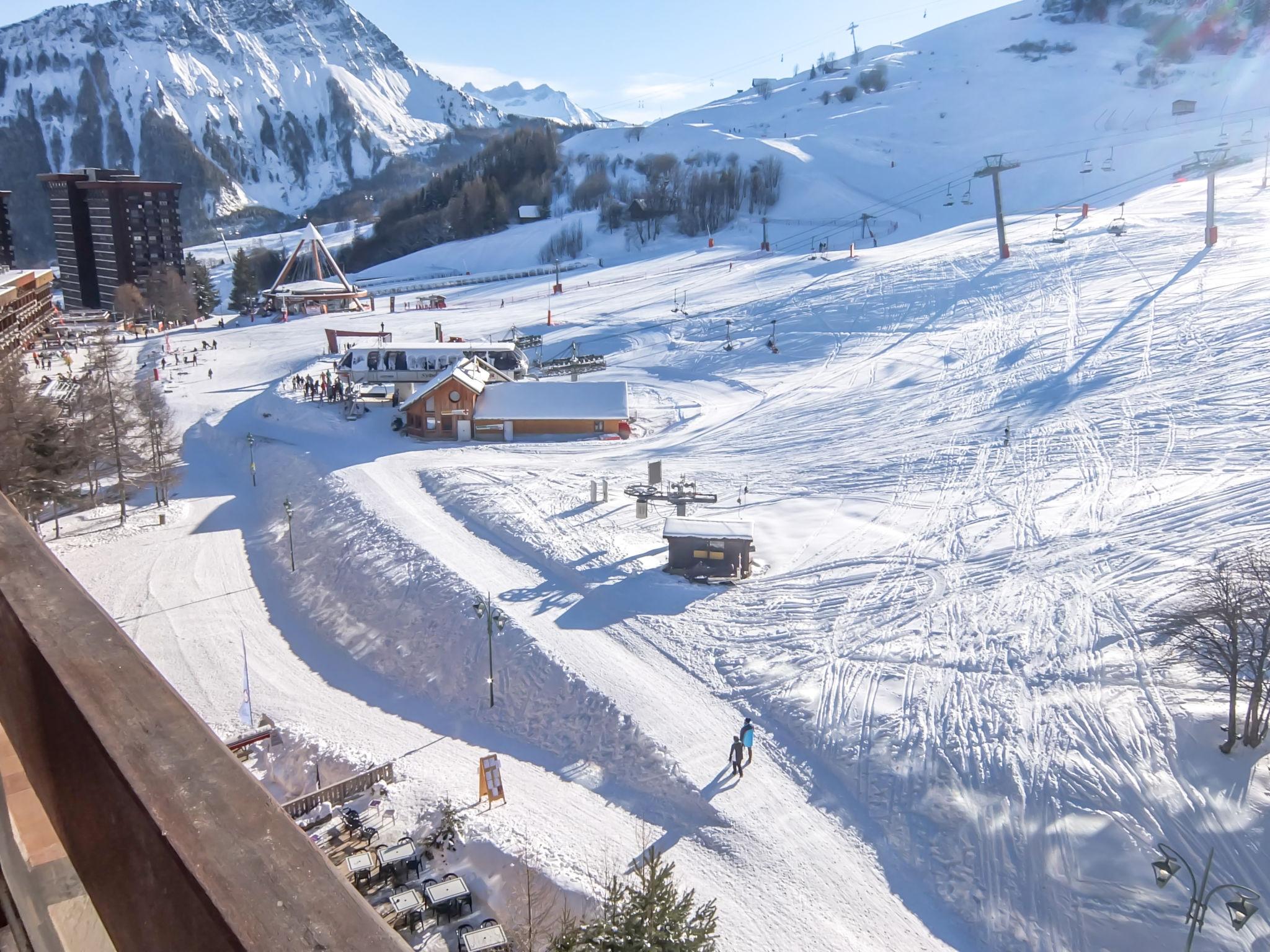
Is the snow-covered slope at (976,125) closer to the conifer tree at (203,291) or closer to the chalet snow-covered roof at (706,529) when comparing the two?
the conifer tree at (203,291)

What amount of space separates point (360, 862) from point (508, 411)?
21.3 meters

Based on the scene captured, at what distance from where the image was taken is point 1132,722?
45.9 ft

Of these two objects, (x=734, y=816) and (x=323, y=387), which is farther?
(x=323, y=387)

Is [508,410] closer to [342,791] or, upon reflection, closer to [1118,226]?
[342,791]

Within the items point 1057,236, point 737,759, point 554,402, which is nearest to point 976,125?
point 1057,236

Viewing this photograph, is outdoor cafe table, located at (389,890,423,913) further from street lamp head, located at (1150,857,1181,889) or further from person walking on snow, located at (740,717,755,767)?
street lamp head, located at (1150,857,1181,889)

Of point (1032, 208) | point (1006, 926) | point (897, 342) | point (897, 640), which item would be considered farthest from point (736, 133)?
point (1006, 926)

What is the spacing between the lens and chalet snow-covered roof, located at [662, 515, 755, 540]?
19594mm

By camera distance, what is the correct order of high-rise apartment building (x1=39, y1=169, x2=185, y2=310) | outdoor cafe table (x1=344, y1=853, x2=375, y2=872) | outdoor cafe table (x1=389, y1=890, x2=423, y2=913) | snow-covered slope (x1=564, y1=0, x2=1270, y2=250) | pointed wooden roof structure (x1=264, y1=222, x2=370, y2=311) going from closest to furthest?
outdoor cafe table (x1=389, y1=890, x2=423, y2=913)
outdoor cafe table (x1=344, y1=853, x2=375, y2=872)
pointed wooden roof structure (x1=264, y1=222, x2=370, y2=311)
snow-covered slope (x1=564, y1=0, x2=1270, y2=250)
high-rise apartment building (x1=39, y1=169, x2=185, y2=310)

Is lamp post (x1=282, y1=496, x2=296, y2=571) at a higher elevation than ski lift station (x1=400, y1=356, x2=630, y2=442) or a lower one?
lower

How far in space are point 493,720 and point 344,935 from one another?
15738 mm

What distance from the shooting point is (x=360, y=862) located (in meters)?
11.7

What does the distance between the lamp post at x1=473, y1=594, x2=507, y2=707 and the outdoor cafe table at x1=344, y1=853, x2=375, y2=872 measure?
4.84 meters

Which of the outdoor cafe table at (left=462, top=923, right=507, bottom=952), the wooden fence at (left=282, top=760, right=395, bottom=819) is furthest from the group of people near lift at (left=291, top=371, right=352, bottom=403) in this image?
the outdoor cafe table at (left=462, top=923, right=507, bottom=952)
